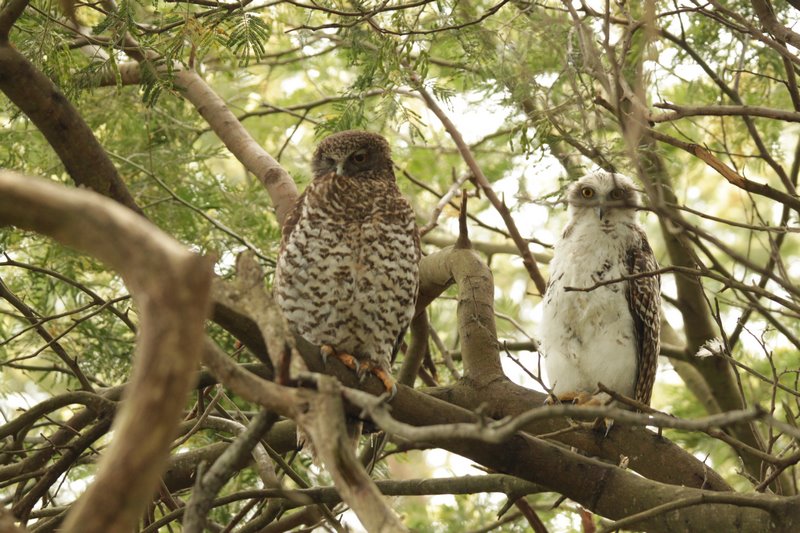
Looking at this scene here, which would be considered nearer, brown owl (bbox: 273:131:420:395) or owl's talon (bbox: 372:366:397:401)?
owl's talon (bbox: 372:366:397:401)

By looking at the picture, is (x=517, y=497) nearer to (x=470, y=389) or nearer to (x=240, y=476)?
(x=470, y=389)

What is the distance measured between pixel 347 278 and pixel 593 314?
4.59 ft

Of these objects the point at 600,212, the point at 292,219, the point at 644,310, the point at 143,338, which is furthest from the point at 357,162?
the point at 143,338

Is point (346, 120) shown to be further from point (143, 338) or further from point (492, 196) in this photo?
point (143, 338)

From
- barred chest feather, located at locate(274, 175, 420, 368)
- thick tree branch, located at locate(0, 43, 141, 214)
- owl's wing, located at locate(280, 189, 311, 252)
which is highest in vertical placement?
owl's wing, located at locate(280, 189, 311, 252)

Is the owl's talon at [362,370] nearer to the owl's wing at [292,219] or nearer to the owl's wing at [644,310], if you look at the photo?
the owl's wing at [292,219]

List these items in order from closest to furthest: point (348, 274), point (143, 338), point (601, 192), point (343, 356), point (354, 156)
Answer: point (143, 338)
point (343, 356)
point (348, 274)
point (354, 156)
point (601, 192)

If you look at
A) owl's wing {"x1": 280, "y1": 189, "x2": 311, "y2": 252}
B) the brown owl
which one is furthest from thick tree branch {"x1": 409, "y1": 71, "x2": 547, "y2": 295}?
owl's wing {"x1": 280, "y1": 189, "x2": 311, "y2": 252}

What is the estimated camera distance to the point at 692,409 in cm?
615

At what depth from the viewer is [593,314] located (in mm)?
5016

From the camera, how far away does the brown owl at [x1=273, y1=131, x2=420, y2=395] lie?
4.26 m

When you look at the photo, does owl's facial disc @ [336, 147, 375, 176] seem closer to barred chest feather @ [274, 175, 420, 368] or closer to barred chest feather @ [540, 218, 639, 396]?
barred chest feather @ [274, 175, 420, 368]

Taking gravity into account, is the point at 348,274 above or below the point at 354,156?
below

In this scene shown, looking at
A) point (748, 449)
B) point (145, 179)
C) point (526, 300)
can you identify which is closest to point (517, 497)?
point (748, 449)
